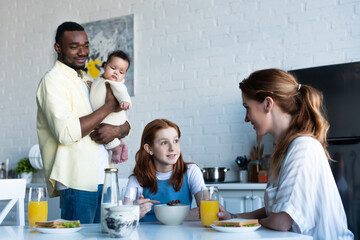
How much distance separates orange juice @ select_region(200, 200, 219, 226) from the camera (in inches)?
61.4

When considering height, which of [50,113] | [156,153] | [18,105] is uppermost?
[18,105]

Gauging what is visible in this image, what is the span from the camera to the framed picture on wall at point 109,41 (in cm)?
434

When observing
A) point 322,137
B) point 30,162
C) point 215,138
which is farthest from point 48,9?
point 322,137

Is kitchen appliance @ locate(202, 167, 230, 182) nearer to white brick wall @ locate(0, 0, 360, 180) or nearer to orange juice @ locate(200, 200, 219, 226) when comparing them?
white brick wall @ locate(0, 0, 360, 180)

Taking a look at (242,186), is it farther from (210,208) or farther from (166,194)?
(210,208)

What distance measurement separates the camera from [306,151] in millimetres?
1436

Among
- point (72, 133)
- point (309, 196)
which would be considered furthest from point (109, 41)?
point (309, 196)

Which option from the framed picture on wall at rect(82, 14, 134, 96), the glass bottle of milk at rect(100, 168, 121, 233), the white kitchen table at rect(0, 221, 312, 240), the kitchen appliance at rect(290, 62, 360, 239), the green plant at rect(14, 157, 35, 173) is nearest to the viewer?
the white kitchen table at rect(0, 221, 312, 240)

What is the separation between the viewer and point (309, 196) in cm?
140

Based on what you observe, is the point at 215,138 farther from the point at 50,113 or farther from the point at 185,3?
the point at 50,113

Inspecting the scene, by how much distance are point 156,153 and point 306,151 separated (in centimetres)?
94

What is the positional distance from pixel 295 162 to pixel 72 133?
3.07ft

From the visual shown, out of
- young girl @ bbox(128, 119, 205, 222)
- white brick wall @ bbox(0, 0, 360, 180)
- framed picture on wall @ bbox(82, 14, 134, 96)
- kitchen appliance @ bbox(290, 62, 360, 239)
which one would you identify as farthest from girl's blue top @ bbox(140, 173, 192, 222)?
framed picture on wall @ bbox(82, 14, 134, 96)

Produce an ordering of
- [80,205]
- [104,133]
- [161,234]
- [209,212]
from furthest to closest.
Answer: [104,133], [80,205], [209,212], [161,234]
